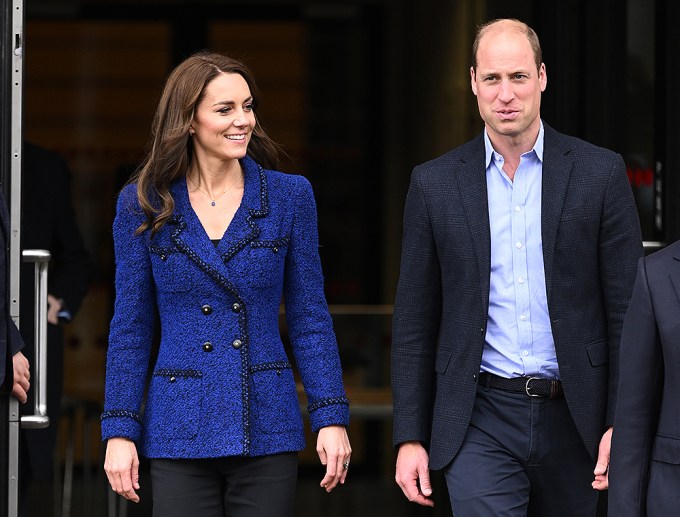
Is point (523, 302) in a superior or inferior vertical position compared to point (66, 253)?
inferior

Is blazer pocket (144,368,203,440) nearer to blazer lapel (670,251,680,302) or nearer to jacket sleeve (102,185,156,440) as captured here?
jacket sleeve (102,185,156,440)

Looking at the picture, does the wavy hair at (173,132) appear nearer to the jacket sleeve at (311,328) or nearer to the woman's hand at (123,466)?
the jacket sleeve at (311,328)

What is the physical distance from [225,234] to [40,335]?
1229 millimetres

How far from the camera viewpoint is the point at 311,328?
387 centimetres

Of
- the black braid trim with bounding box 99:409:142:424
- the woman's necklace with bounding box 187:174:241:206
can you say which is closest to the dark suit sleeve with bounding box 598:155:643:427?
the woman's necklace with bounding box 187:174:241:206

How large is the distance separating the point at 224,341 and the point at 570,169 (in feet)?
3.46

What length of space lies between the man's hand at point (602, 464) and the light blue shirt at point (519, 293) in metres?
0.22

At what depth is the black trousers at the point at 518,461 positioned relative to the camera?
3951 mm

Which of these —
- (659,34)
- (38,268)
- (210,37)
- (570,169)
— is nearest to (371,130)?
(210,37)

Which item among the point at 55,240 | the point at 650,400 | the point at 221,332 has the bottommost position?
the point at 650,400

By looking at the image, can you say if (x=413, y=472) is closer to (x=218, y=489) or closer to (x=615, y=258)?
(x=218, y=489)

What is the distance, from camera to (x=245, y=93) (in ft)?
12.6

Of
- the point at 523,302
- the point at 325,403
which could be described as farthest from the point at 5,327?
the point at 523,302

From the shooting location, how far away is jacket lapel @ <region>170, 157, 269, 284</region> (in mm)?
3762
